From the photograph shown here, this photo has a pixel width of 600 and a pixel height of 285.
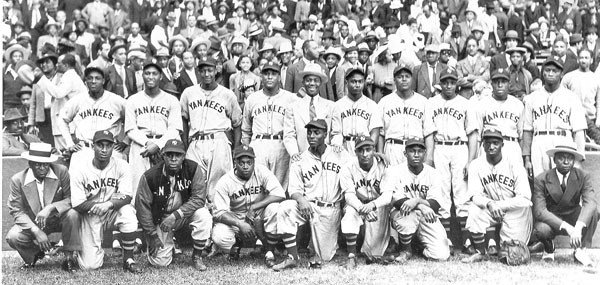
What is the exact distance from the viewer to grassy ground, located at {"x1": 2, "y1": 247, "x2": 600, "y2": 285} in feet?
26.3

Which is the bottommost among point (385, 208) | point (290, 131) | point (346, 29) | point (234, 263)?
point (234, 263)

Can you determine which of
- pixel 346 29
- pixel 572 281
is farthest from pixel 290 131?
pixel 346 29

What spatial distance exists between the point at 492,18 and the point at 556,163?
923 cm

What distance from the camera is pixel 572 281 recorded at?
7.98m

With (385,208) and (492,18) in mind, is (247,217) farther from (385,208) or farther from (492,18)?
(492,18)

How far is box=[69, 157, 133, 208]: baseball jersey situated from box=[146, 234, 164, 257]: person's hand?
0.53m

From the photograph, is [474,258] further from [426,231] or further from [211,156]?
[211,156]

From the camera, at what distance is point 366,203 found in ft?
29.4

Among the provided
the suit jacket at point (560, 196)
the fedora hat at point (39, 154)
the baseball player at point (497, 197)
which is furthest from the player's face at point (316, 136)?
the fedora hat at point (39, 154)

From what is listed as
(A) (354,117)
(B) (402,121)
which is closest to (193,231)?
(A) (354,117)

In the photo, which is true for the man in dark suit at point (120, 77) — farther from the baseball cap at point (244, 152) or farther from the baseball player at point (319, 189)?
the baseball player at point (319, 189)

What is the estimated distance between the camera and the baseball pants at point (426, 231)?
8.87m

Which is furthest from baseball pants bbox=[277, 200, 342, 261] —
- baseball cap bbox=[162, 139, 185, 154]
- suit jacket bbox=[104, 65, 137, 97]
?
suit jacket bbox=[104, 65, 137, 97]

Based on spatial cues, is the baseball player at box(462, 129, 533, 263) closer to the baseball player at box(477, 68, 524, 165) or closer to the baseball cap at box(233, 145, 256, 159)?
the baseball player at box(477, 68, 524, 165)
